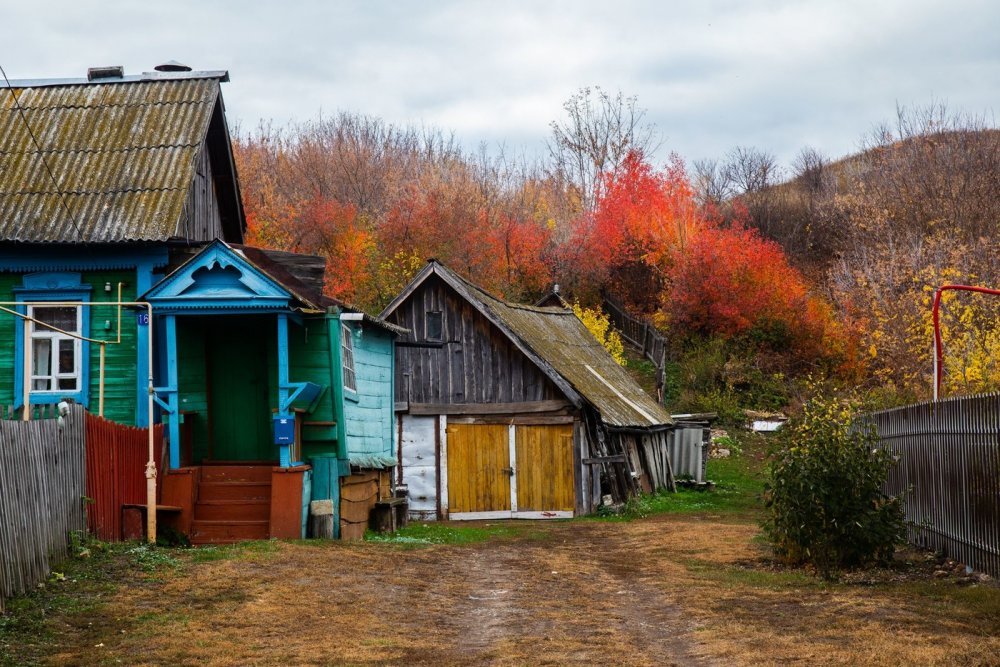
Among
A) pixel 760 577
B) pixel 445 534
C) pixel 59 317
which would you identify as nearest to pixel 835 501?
pixel 760 577

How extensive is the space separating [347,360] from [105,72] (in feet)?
24.3

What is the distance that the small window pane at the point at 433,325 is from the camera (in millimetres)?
26500

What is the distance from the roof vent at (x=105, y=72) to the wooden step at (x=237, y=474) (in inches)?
319

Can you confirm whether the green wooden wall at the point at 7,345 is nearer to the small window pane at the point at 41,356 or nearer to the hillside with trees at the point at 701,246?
the small window pane at the point at 41,356

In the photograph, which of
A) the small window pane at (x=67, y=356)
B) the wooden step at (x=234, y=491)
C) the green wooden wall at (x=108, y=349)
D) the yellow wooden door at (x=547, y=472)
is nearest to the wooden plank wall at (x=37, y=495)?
the wooden step at (x=234, y=491)

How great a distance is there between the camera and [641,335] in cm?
4922

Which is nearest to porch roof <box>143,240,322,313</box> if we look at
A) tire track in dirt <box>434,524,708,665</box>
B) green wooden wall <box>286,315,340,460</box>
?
green wooden wall <box>286,315,340,460</box>

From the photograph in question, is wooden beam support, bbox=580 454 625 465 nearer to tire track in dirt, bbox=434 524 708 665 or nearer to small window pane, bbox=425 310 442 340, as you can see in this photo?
small window pane, bbox=425 310 442 340

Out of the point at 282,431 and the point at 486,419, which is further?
the point at 486,419

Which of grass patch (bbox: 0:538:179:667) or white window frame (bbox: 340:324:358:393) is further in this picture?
white window frame (bbox: 340:324:358:393)

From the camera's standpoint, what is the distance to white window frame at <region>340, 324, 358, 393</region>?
59.0 ft

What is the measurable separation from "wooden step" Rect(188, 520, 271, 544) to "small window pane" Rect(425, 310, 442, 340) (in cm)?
1060

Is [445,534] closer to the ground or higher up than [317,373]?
closer to the ground

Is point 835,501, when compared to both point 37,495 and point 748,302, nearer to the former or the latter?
point 37,495
